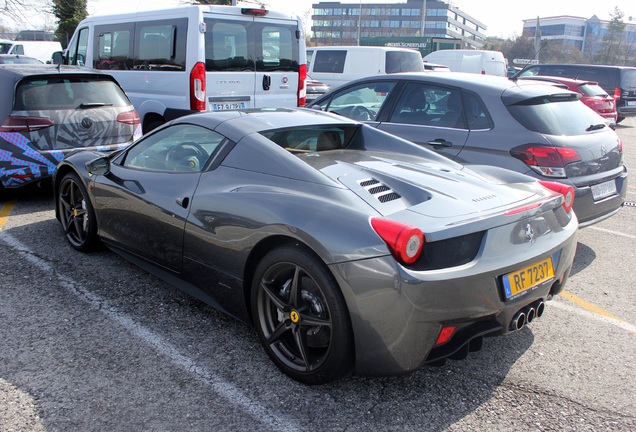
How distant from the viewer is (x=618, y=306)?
4.19 m

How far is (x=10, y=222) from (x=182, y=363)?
360cm

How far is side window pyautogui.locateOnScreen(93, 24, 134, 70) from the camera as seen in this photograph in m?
9.55

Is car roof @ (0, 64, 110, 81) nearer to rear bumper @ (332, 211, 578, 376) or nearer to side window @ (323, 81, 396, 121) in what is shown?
side window @ (323, 81, 396, 121)

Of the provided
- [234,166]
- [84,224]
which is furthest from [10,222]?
[234,166]

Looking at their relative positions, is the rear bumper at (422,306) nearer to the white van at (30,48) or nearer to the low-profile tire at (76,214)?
the low-profile tire at (76,214)

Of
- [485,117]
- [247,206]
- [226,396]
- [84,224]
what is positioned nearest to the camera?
[226,396]

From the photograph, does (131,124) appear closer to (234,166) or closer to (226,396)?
(234,166)

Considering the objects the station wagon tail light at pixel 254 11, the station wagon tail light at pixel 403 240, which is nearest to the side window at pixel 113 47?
the station wagon tail light at pixel 254 11

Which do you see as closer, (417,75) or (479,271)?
(479,271)

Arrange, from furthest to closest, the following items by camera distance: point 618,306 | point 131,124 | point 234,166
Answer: point 131,124 → point 618,306 → point 234,166

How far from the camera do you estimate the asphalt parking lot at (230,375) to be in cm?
275

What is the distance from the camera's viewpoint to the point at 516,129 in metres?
5.13

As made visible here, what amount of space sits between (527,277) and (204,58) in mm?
6470

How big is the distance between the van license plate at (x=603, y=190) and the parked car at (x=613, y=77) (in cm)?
1331
